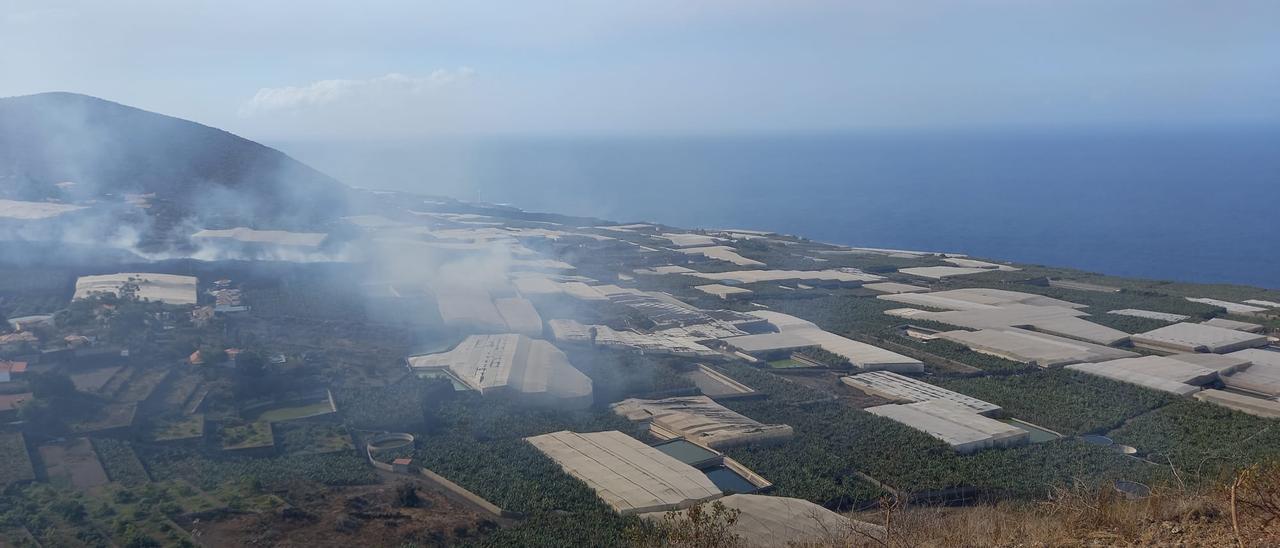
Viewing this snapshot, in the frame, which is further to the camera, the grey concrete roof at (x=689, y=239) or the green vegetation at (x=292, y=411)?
the grey concrete roof at (x=689, y=239)

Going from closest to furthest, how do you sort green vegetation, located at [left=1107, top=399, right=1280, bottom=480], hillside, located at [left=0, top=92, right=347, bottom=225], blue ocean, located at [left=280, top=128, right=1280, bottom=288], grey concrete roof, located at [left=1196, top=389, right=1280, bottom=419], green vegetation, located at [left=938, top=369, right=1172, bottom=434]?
green vegetation, located at [left=1107, top=399, right=1280, bottom=480] < green vegetation, located at [left=938, top=369, right=1172, bottom=434] < grey concrete roof, located at [left=1196, top=389, right=1280, bottom=419] < hillside, located at [left=0, top=92, right=347, bottom=225] < blue ocean, located at [left=280, top=128, right=1280, bottom=288]

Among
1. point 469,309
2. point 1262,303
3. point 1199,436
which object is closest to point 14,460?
point 469,309

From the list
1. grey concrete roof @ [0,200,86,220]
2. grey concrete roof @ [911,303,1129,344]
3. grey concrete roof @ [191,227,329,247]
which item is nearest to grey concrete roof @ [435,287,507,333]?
grey concrete roof @ [191,227,329,247]

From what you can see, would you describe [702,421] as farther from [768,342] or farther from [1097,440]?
[1097,440]

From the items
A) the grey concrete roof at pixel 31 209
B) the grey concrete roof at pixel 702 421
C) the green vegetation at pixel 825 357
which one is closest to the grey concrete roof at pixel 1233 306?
the green vegetation at pixel 825 357

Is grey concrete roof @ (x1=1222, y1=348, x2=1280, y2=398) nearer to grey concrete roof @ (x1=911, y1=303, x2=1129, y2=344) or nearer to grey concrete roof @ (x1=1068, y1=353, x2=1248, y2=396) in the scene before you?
grey concrete roof @ (x1=1068, y1=353, x2=1248, y2=396)

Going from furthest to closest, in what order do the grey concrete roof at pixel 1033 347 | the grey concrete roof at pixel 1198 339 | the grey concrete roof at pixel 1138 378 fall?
the grey concrete roof at pixel 1198 339
the grey concrete roof at pixel 1033 347
the grey concrete roof at pixel 1138 378

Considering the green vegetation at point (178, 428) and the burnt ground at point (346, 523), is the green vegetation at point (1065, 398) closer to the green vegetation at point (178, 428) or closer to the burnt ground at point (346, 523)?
the burnt ground at point (346, 523)
